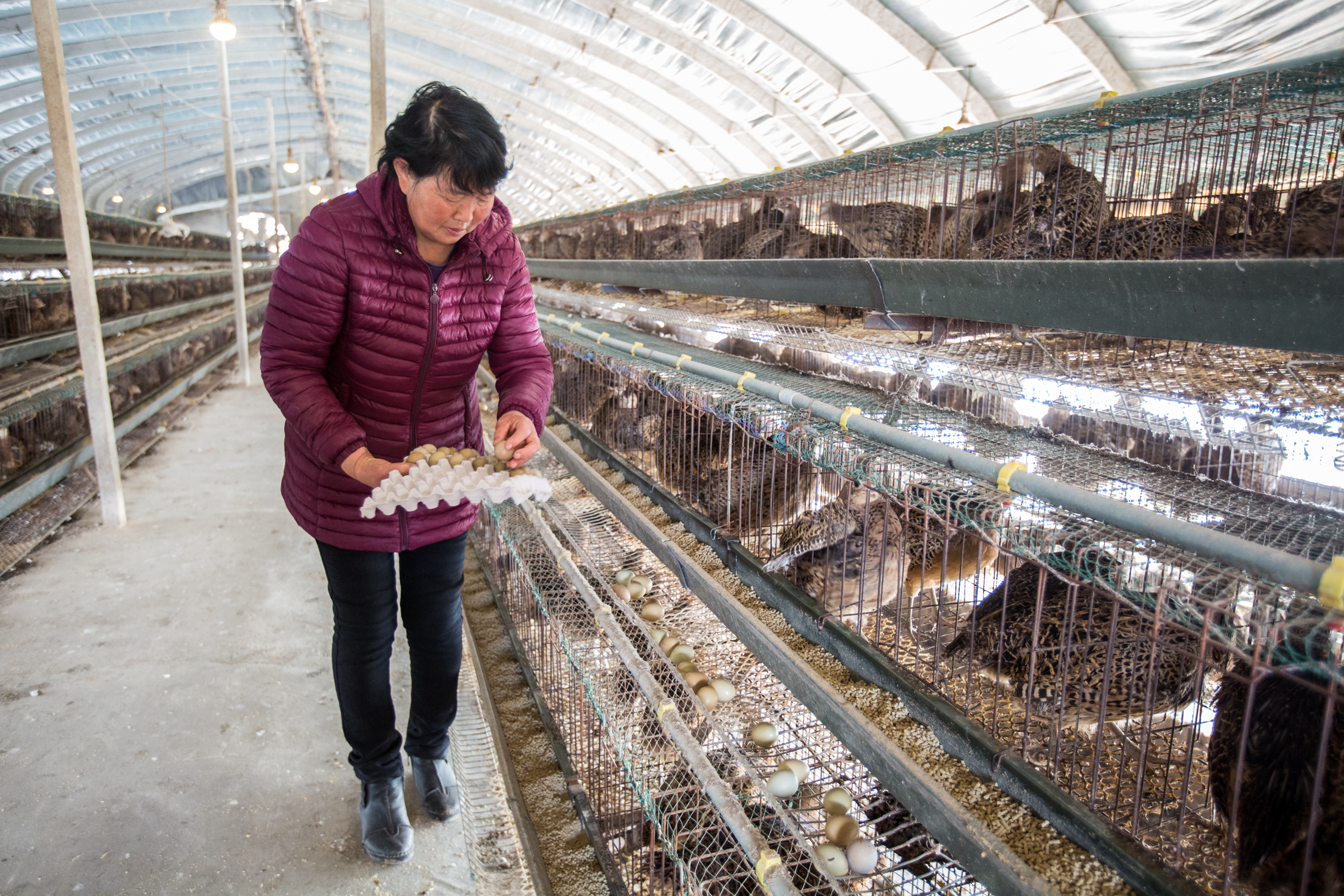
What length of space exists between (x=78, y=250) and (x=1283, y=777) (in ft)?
16.3

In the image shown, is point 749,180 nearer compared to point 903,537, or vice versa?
point 903,537

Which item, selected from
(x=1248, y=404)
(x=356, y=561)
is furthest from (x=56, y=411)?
(x=1248, y=404)

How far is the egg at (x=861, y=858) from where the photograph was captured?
162cm

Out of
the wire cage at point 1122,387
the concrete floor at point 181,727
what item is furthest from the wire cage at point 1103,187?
the concrete floor at point 181,727

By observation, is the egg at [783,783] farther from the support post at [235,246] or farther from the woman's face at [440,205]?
the support post at [235,246]

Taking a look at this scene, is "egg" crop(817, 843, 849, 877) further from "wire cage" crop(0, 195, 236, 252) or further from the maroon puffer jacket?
"wire cage" crop(0, 195, 236, 252)

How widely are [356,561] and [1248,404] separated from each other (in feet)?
7.66

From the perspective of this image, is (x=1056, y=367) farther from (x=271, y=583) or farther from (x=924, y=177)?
(x=271, y=583)

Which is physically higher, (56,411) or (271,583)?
(56,411)

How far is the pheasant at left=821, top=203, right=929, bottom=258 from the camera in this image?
9.50 ft

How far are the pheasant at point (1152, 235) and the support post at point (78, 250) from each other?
170 inches

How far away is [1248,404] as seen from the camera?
2102 millimetres

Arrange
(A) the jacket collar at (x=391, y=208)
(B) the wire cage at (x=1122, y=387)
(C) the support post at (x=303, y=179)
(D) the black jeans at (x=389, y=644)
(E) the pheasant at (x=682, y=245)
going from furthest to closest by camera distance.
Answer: (C) the support post at (x=303, y=179), (E) the pheasant at (x=682, y=245), (B) the wire cage at (x=1122, y=387), (D) the black jeans at (x=389, y=644), (A) the jacket collar at (x=391, y=208)

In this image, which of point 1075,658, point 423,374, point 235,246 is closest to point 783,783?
point 1075,658
